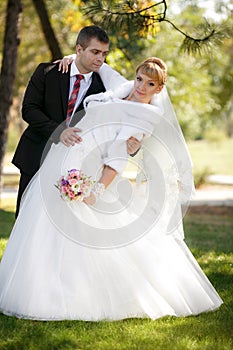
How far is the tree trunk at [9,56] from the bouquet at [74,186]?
6.07 meters

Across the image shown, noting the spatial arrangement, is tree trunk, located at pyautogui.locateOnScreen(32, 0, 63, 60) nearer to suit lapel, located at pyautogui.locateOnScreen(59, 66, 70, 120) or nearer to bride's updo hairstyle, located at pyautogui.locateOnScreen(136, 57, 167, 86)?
suit lapel, located at pyautogui.locateOnScreen(59, 66, 70, 120)

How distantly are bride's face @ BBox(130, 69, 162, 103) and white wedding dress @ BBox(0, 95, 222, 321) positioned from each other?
0.25ft

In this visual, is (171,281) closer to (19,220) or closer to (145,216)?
(145,216)

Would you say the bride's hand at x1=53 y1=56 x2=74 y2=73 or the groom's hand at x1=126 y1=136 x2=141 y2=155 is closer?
the groom's hand at x1=126 y1=136 x2=141 y2=155

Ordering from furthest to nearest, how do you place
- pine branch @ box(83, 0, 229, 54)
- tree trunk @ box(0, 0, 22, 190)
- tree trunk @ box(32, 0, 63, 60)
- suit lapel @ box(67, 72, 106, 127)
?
tree trunk @ box(32, 0, 63, 60)
tree trunk @ box(0, 0, 22, 190)
pine branch @ box(83, 0, 229, 54)
suit lapel @ box(67, 72, 106, 127)

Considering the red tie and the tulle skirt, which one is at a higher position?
the red tie

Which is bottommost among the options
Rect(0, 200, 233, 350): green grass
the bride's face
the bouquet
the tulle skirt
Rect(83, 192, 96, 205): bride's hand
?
Rect(0, 200, 233, 350): green grass

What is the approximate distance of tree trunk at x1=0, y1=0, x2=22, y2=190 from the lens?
373 inches

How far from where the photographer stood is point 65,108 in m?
4.49

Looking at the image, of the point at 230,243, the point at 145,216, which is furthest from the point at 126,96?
the point at 230,243

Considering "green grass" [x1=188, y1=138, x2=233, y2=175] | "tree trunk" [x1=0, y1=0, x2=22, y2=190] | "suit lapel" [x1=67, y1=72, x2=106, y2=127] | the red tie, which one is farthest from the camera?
"green grass" [x1=188, y1=138, x2=233, y2=175]

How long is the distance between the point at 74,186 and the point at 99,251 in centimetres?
47

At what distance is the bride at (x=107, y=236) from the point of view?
12.8 feet

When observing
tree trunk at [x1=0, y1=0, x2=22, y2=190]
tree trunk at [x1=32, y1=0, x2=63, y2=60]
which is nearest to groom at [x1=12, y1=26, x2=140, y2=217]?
tree trunk at [x1=0, y1=0, x2=22, y2=190]
